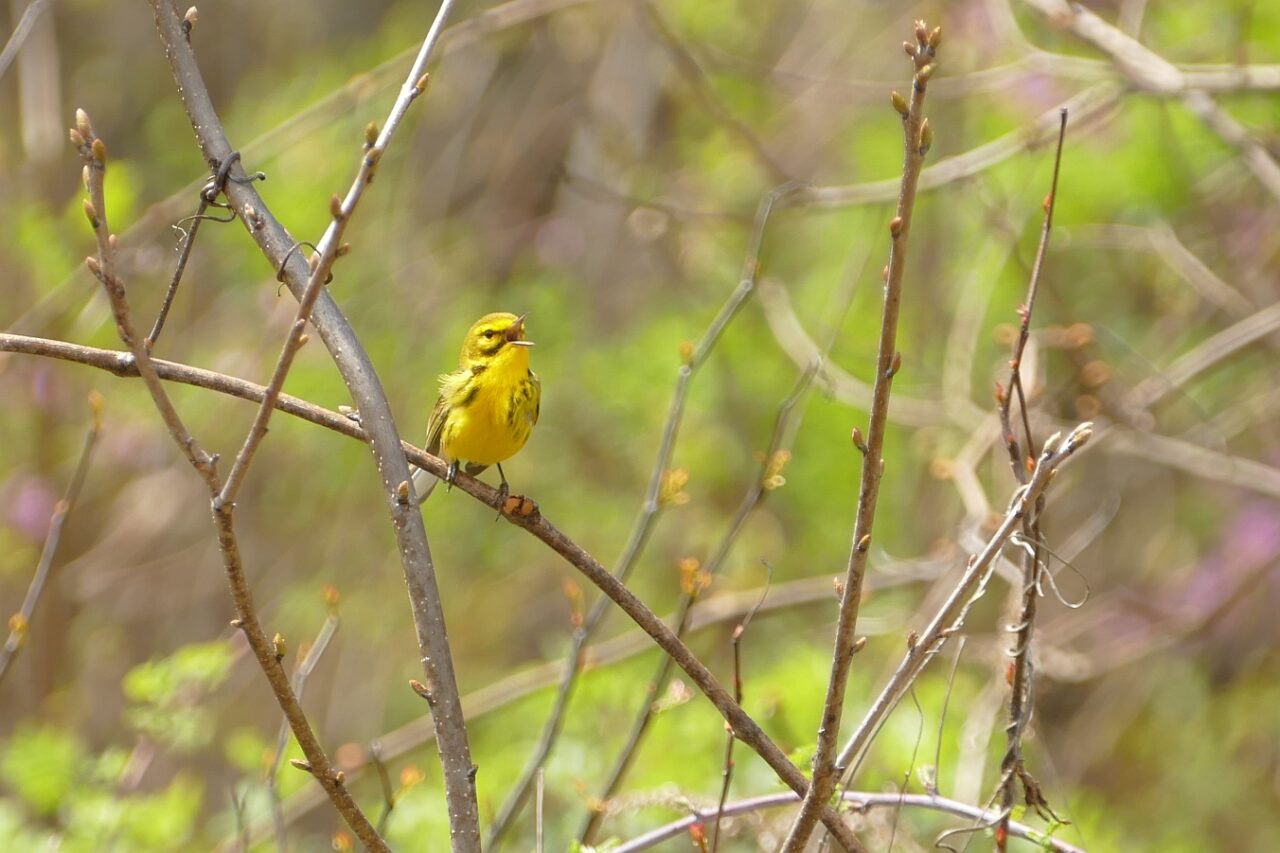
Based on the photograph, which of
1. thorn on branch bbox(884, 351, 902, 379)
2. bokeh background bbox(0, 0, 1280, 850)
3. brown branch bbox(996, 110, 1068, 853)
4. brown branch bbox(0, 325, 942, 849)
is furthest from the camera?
bokeh background bbox(0, 0, 1280, 850)

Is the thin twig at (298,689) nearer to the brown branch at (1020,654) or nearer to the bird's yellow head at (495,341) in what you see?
the bird's yellow head at (495,341)

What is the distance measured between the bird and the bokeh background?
1294 millimetres

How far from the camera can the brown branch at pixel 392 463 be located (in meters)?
1.89

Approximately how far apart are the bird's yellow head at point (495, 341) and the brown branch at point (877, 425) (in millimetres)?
2075

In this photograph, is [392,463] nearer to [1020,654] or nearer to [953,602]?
[953,602]

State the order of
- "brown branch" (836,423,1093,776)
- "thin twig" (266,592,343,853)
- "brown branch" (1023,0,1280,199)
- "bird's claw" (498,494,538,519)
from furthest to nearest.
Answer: "brown branch" (1023,0,1280,199) → "thin twig" (266,592,343,853) → "bird's claw" (498,494,538,519) → "brown branch" (836,423,1093,776)

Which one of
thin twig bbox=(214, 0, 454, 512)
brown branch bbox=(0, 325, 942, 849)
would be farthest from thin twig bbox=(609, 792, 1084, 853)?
thin twig bbox=(214, 0, 454, 512)

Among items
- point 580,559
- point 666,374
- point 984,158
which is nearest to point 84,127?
point 580,559

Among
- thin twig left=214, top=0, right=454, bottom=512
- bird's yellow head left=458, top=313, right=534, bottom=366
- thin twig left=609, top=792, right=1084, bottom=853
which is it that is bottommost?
thin twig left=609, top=792, right=1084, bottom=853

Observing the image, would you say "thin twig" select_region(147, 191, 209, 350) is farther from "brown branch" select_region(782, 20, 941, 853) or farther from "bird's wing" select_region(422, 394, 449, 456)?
"bird's wing" select_region(422, 394, 449, 456)

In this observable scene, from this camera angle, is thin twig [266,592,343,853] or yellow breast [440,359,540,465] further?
yellow breast [440,359,540,465]

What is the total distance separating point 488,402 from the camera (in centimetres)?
366

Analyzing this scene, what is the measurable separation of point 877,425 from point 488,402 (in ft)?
6.73

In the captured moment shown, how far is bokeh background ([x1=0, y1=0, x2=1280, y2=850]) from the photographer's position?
5.46m
